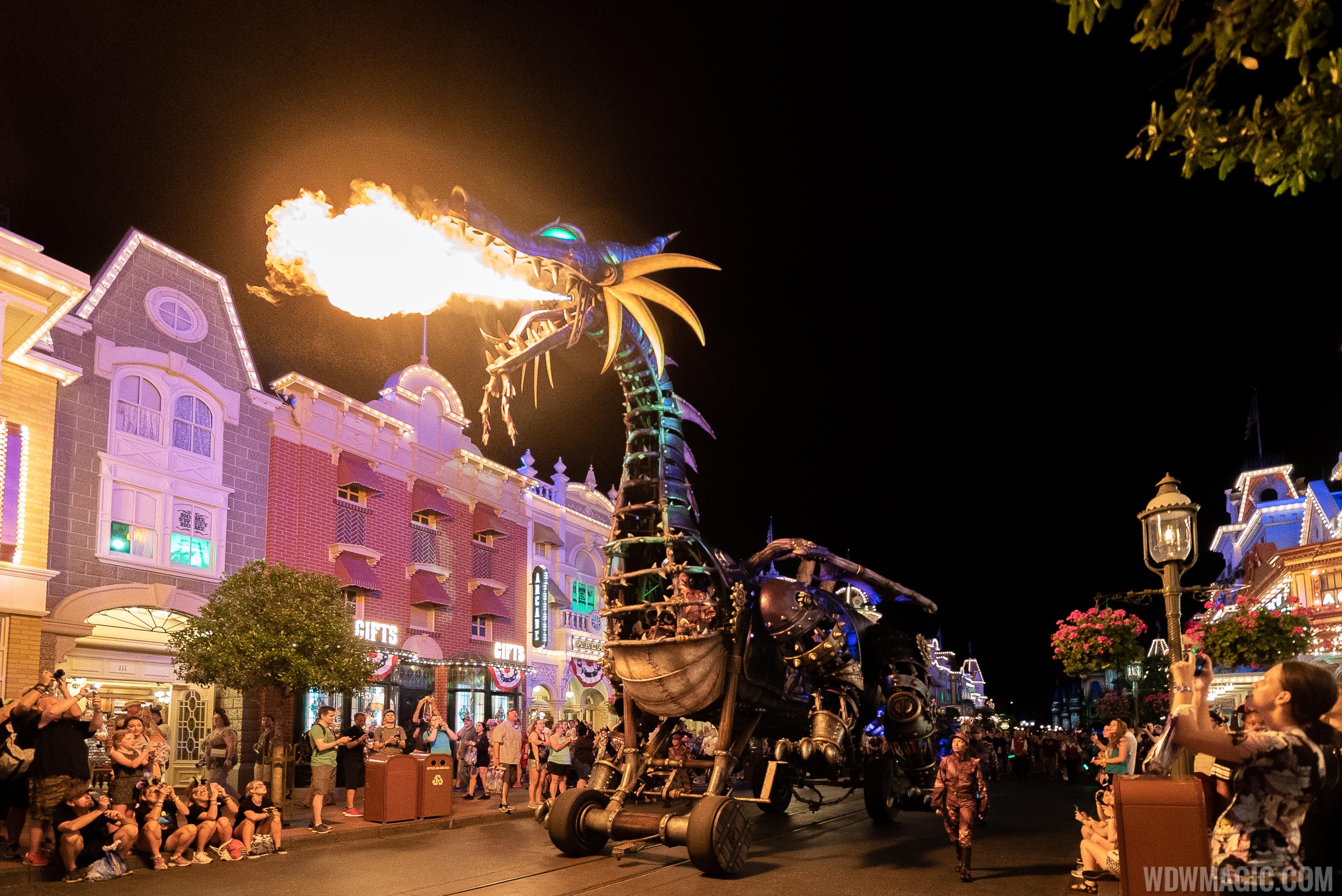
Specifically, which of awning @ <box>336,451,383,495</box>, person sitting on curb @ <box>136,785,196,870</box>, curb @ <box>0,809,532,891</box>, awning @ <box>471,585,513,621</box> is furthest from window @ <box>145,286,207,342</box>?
person sitting on curb @ <box>136,785,196,870</box>

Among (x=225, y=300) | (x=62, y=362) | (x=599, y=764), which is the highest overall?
(x=225, y=300)

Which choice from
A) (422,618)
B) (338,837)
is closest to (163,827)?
(338,837)

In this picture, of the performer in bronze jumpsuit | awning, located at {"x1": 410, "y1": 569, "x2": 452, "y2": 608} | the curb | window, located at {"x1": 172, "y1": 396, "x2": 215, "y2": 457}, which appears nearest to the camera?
the curb

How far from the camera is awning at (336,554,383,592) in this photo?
26.5 meters

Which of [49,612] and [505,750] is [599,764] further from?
[49,612]

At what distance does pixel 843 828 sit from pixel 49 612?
15114mm

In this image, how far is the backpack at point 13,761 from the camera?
1095 centimetres

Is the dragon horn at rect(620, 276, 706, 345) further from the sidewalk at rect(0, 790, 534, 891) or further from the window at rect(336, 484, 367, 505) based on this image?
the window at rect(336, 484, 367, 505)

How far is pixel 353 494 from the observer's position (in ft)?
92.4

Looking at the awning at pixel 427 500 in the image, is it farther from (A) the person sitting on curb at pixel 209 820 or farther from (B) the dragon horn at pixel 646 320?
(B) the dragon horn at pixel 646 320

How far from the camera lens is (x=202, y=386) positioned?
23.3 metres

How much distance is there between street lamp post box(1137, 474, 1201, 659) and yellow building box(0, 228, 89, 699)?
1788cm

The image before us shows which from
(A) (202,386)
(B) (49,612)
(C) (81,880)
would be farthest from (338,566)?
(C) (81,880)

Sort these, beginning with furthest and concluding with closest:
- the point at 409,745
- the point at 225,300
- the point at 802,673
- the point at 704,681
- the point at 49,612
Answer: the point at 225,300 < the point at 409,745 < the point at 49,612 < the point at 802,673 < the point at 704,681
